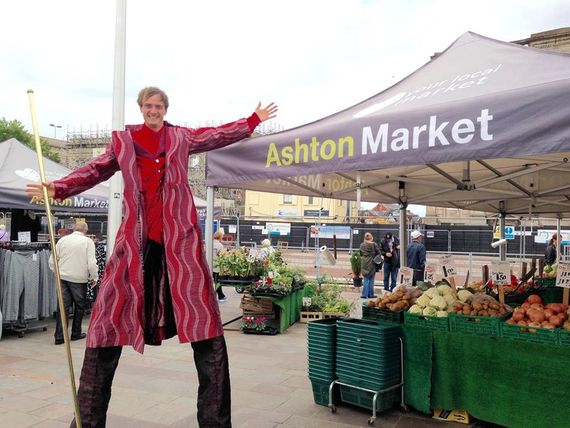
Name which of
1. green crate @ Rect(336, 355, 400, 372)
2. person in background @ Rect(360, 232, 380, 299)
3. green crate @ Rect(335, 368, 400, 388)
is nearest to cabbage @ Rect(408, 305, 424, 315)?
green crate @ Rect(336, 355, 400, 372)

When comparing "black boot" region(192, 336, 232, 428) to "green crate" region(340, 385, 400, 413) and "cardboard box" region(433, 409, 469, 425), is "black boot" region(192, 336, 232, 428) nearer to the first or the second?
"green crate" region(340, 385, 400, 413)

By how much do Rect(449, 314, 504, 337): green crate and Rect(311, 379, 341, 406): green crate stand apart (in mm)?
1138

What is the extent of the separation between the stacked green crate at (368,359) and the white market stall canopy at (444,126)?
139 centimetres

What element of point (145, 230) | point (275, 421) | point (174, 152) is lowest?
point (275, 421)

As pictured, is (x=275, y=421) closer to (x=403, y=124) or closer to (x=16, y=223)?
(x=403, y=124)

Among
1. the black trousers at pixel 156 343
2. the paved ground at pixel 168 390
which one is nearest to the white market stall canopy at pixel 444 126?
the black trousers at pixel 156 343

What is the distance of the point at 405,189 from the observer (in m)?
7.01

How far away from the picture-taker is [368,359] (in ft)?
14.1

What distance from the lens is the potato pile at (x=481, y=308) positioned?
4246mm

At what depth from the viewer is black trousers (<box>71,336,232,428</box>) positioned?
281 cm

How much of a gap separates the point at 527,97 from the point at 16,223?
1167cm

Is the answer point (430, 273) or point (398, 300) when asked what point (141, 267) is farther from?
point (430, 273)

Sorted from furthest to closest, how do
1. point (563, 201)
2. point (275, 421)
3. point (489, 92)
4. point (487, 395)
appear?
point (563, 201), point (275, 421), point (487, 395), point (489, 92)

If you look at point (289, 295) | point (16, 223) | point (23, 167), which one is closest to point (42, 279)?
point (23, 167)
